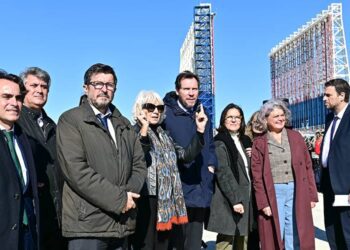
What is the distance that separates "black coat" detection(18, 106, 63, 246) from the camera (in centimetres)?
337

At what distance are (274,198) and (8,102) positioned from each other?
2.79m

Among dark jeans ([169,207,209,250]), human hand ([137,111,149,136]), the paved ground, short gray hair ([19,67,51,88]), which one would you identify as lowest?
the paved ground

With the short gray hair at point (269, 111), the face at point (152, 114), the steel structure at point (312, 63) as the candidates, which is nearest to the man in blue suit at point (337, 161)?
the short gray hair at point (269, 111)

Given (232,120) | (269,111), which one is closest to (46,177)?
(232,120)

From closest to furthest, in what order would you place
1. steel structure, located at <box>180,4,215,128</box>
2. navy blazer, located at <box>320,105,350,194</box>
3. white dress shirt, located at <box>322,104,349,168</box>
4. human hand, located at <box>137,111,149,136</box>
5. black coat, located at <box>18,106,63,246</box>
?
black coat, located at <box>18,106,63,246</box> → human hand, located at <box>137,111,149,136</box> → navy blazer, located at <box>320,105,350,194</box> → white dress shirt, located at <box>322,104,349,168</box> → steel structure, located at <box>180,4,215,128</box>

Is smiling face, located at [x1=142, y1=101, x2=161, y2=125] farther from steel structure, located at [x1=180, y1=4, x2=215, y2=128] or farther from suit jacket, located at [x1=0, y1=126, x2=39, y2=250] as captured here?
steel structure, located at [x1=180, y1=4, x2=215, y2=128]

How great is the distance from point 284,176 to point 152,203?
151 centimetres

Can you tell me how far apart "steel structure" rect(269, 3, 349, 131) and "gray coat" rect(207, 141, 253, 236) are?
1125 inches

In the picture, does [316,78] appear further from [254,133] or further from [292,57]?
[254,133]

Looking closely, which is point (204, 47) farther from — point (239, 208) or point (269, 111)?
→ point (239, 208)

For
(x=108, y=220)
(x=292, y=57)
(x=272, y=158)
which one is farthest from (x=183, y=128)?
(x=292, y=57)

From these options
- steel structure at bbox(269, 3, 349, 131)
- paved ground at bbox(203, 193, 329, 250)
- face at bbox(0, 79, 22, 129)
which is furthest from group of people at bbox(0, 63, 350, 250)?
steel structure at bbox(269, 3, 349, 131)

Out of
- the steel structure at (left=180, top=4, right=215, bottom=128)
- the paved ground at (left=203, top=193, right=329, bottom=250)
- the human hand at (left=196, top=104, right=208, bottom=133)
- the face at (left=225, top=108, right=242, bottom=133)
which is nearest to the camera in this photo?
the human hand at (left=196, top=104, right=208, bottom=133)

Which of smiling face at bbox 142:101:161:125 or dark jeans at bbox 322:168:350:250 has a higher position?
smiling face at bbox 142:101:161:125
